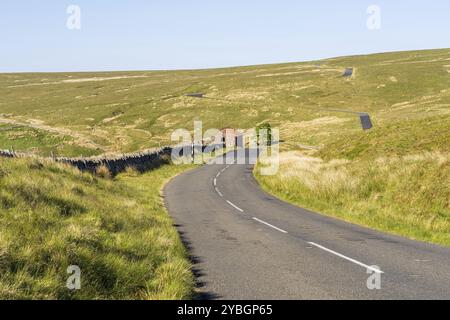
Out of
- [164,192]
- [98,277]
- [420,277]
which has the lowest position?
[164,192]

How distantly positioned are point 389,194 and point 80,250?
1401 cm

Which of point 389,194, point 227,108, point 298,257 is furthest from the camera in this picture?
point 227,108

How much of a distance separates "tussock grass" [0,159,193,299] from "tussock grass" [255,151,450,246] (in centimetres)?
731

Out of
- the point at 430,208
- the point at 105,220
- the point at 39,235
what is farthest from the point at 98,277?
the point at 430,208

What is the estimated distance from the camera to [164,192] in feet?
82.8

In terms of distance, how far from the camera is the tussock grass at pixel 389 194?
14.4 m

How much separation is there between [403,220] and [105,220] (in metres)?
9.50

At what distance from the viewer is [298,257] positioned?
404 inches

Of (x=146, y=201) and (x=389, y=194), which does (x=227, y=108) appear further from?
(x=389, y=194)

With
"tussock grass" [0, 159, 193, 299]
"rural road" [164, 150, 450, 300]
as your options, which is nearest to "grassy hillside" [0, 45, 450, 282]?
"tussock grass" [0, 159, 193, 299]

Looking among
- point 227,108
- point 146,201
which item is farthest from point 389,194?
point 227,108

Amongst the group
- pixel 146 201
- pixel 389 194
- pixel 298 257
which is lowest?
pixel 146 201

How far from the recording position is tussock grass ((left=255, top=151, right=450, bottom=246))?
47.1ft
